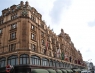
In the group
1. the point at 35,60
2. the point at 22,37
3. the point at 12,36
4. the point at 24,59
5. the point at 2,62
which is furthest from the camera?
the point at 12,36

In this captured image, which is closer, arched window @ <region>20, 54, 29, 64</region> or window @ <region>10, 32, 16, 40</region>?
arched window @ <region>20, 54, 29, 64</region>

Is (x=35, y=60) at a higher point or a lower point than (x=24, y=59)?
lower

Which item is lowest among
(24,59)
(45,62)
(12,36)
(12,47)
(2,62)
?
(45,62)

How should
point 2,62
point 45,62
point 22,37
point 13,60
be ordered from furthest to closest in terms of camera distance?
point 45,62 < point 2,62 < point 22,37 < point 13,60

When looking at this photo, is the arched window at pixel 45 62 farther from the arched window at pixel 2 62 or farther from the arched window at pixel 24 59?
the arched window at pixel 2 62

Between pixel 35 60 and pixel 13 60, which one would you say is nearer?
pixel 13 60

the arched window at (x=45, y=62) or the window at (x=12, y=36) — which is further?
the arched window at (x=45, y=62)

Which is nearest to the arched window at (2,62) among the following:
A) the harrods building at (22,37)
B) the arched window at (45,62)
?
the harrods building at (22,37)

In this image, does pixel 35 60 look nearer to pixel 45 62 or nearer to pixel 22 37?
pixel 45 62

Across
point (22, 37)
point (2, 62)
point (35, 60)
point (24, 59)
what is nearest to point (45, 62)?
point (35, 60)

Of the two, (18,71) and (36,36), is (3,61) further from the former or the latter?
(36,36)

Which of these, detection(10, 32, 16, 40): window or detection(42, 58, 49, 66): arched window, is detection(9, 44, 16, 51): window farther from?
detection(42, 58, 49, 66): arched window

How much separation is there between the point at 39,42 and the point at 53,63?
11.3m

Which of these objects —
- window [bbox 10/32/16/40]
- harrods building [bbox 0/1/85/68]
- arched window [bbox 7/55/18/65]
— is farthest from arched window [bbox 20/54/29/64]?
window [bbox 10/32/16/40]
